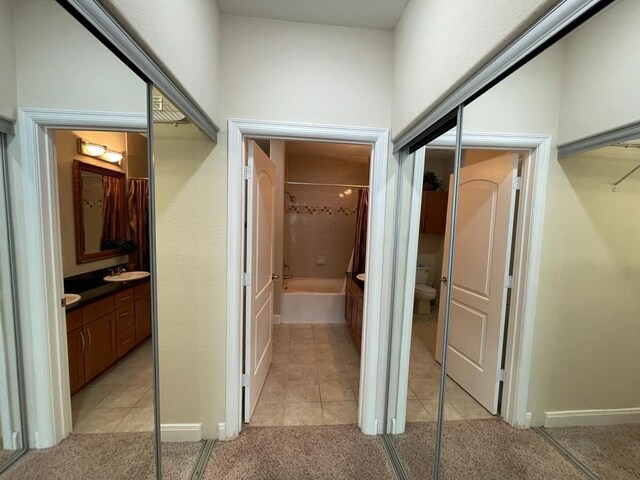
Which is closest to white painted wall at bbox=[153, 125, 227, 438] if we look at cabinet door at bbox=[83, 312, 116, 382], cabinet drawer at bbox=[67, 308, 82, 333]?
cabinet door at bbox=[83, 312, 116, 382]

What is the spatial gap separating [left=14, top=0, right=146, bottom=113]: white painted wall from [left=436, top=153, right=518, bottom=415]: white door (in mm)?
1227

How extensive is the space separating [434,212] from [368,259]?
57cm

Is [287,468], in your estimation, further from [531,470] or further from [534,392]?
[534,392]

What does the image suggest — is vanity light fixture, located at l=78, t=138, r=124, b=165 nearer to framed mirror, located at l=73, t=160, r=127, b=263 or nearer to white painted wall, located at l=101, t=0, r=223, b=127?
framed mirror, located at l=73, t=160, r=127, b=263

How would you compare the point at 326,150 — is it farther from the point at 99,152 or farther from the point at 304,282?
the point at 99,152

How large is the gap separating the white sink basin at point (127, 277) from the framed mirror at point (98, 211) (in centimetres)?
7

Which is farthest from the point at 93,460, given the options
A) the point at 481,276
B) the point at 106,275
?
the point at 481,276

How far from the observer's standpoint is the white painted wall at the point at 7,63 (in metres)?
0.48

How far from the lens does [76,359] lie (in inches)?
28.2

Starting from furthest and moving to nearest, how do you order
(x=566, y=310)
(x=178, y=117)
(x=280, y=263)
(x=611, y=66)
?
(x=280, y=263), (x=178, y=117), (x=566, y=310), (x=611, y=66)

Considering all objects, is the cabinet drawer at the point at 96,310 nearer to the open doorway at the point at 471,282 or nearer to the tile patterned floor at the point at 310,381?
the open doorway at the point at 471,282

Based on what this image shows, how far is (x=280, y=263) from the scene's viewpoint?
3.90m

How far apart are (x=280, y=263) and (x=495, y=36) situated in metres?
3.41

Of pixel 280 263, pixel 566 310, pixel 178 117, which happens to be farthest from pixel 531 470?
pixel 280 263
